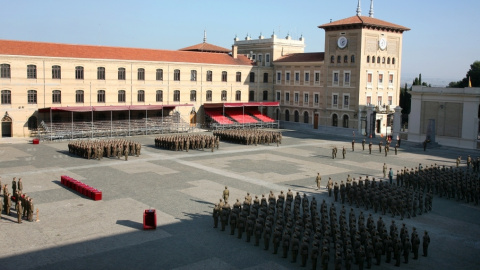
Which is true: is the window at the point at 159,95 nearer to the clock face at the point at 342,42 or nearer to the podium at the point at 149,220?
the clock face at the point at 342,42

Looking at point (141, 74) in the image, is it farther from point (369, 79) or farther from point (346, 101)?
point (369, 79)

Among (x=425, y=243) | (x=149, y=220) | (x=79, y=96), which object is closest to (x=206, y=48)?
(x=79, y=96)

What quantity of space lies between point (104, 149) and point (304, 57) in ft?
115

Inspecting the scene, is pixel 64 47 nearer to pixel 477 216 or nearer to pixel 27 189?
pixel 27 189

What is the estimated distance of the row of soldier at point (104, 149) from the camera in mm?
36884

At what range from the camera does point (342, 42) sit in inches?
2293

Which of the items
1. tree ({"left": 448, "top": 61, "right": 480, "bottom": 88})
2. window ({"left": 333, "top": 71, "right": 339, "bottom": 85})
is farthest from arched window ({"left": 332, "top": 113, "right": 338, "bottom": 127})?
tree ({"left": 448, "top": 61, "right": 480, "bottom": 88})

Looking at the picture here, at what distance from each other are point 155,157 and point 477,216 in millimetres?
23787

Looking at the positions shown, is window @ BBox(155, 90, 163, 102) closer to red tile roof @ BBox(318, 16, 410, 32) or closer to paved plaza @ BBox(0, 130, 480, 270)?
paved plaza @ BBox(0, 130, 480, 270)

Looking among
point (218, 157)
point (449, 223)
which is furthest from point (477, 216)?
point (218, 157)

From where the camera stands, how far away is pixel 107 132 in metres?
50.8

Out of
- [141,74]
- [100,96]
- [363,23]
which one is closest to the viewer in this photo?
[100,96]

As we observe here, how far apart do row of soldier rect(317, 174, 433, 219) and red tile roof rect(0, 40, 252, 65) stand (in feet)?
117

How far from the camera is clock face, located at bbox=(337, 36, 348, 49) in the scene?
190 ft
